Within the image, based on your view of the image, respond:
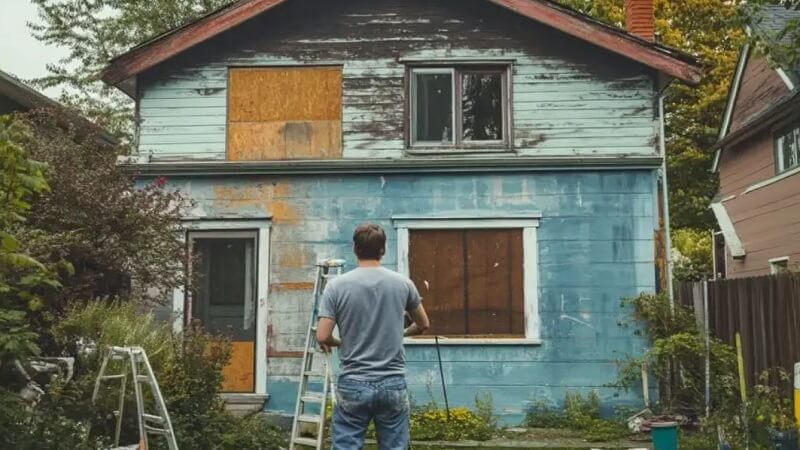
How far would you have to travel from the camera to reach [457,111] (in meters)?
11.4

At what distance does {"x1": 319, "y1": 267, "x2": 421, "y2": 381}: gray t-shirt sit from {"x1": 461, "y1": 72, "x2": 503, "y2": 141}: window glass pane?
23.1 ft

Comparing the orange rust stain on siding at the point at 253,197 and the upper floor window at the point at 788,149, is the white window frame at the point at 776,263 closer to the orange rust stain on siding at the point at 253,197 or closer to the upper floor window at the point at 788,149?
the upper floor window at the point at 788,149

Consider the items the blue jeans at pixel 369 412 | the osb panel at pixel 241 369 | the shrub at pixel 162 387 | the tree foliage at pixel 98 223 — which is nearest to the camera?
the blue jeans at pixel 369 412

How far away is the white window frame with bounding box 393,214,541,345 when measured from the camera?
10.9 m

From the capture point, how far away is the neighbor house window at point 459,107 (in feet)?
37.2

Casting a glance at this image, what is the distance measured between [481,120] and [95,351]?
20.0ft

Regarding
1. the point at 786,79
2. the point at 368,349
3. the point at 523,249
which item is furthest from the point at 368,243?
the point at 786,79

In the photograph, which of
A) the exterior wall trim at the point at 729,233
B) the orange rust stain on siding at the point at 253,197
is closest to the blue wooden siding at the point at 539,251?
the orange rust stain on siding at the point at 253,197

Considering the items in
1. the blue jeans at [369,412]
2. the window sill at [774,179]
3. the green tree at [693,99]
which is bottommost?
the blue jeans at [369,412]

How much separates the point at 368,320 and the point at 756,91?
14.6 m

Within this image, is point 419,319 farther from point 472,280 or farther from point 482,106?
point 482,106

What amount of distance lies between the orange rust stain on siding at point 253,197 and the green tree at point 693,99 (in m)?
15.8

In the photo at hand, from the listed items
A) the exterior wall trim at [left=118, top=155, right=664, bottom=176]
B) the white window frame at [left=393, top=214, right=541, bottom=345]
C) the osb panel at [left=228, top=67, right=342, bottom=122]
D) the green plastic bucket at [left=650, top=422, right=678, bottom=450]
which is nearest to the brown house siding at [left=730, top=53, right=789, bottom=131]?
the exterior wall trim at [left=118, top=155, right=664, bottom=176]

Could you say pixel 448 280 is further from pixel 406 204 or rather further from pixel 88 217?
pixel 88 217
